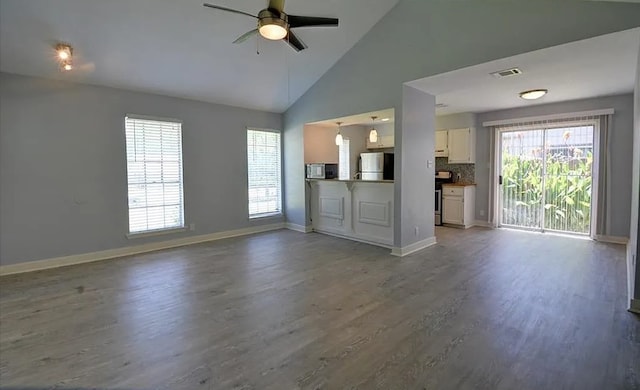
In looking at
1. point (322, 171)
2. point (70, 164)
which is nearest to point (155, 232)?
point (70, 164)

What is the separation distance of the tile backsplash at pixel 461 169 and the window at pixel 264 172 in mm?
3890

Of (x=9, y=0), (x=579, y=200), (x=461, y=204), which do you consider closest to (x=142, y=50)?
(x=9, y=0)

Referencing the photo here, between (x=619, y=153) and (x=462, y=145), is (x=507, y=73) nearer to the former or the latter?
(x=619, y=153)

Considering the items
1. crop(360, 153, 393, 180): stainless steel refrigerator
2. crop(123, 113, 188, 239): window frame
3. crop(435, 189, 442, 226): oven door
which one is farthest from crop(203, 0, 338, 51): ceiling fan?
crop(435, 189, 442, 226): oven door

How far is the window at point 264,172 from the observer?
259 inches

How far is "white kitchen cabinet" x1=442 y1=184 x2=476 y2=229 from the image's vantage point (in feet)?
22.7

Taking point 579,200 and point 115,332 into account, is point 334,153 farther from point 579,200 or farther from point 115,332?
point 115,332

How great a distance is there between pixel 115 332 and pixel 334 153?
5.51m

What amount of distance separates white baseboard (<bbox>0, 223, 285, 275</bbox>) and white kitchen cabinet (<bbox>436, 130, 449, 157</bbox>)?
4365 mm

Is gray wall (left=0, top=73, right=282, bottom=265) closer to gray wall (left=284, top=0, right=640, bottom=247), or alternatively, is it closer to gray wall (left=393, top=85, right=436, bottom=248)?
gray wall (left=284, top=0, right=640, bottom=247)

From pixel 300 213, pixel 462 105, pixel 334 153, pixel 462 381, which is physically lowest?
pixel 462 381

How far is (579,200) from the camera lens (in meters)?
5.90

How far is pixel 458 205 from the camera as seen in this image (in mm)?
6973

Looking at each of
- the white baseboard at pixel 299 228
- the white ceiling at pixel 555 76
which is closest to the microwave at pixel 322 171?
the white baseboard at pixel 299 228
